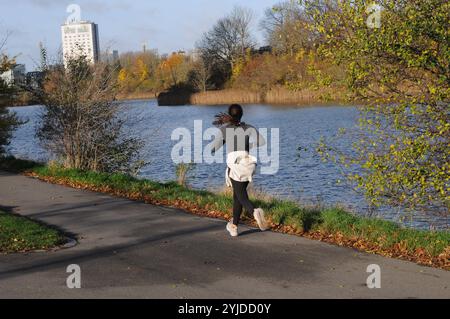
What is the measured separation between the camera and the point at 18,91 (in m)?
20.8

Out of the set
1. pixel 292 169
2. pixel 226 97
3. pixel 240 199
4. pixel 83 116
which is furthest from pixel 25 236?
pixel 226 97

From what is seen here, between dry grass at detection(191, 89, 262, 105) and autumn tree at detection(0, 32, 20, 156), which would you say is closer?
autumn tree at detection(0, 32, 20, 156)

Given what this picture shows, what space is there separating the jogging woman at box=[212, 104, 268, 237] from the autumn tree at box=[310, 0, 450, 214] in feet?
4.68

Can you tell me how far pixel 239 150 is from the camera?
370 inches

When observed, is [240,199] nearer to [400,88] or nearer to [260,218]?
[260,218]

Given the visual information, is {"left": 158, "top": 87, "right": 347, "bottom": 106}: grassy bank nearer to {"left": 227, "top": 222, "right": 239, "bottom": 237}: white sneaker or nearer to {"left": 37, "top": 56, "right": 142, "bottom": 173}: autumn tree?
{"left": 37, "top": 56, "right": 142, "bottom": 173}: autumn tree

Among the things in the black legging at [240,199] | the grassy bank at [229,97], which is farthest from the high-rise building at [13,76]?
the grassy bank at [229,97]

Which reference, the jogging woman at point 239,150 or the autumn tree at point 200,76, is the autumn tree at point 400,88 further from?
the autumn tree at point 200,76

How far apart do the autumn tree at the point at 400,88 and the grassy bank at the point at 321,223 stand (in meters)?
0.55

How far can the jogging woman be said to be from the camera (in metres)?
9.35

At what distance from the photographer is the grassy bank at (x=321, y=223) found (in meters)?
8.48

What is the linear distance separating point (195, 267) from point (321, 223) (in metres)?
3.10

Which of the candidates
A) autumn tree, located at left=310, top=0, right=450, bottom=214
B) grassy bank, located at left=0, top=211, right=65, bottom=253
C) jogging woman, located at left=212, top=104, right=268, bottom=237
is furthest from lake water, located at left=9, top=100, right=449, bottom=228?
grassy bank, located at left=0, top=211, right=65, bottom=253
